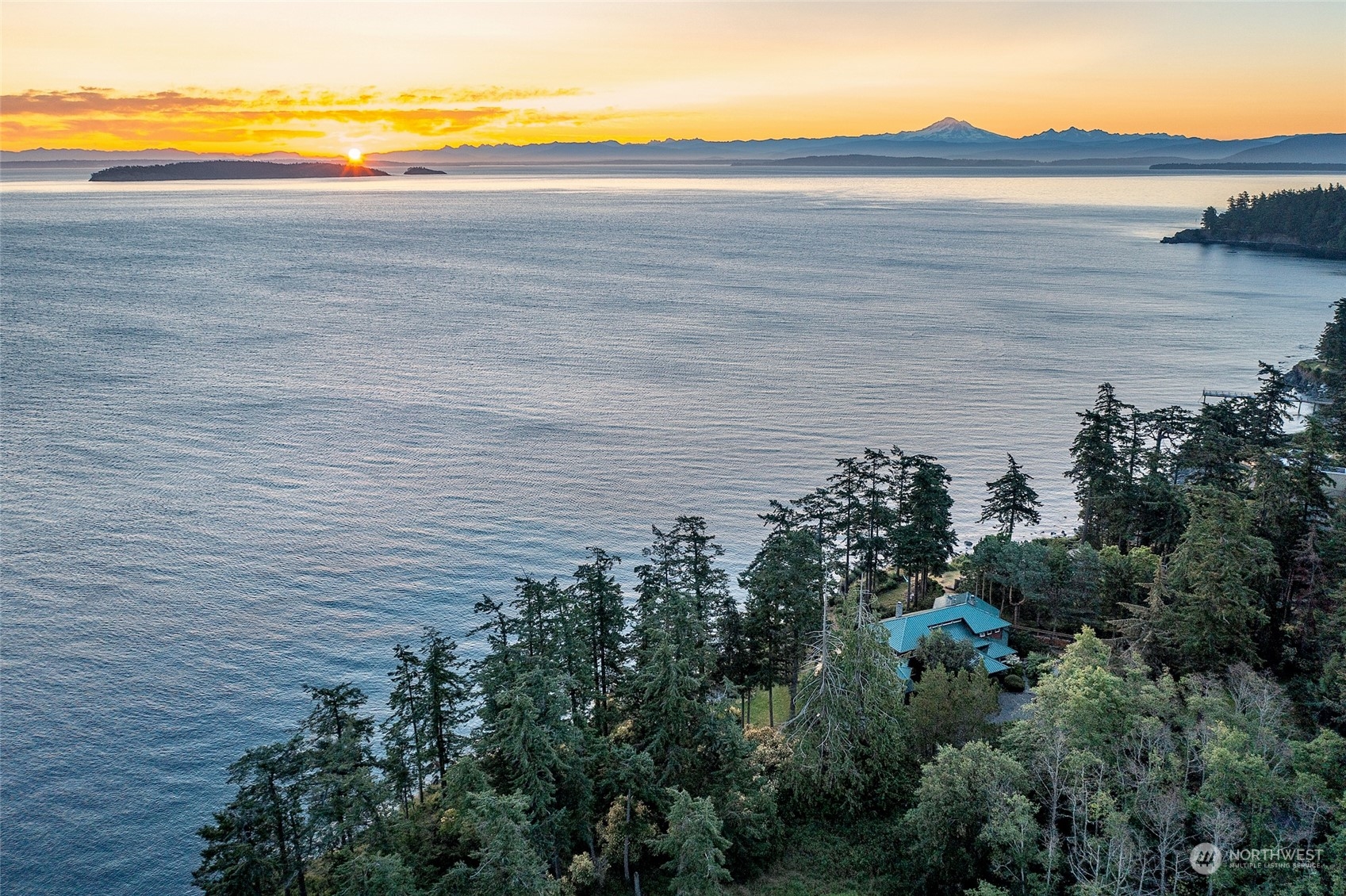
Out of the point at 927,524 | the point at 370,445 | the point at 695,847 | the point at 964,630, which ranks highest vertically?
the point at 370,445

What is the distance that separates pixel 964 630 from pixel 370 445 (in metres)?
55.6

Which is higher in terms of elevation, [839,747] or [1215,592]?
[1215,592]

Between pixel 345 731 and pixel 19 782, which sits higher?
pixel 345 731

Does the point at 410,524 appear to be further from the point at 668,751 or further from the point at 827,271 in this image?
the point at 827,271

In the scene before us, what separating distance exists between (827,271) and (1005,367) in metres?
81.7

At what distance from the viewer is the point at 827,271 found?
7303 inches

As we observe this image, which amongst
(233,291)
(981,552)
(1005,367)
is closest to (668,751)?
(981,552)

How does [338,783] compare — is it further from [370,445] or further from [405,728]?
[370,445]

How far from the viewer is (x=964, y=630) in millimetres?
48500

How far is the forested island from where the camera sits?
27000 millimetres

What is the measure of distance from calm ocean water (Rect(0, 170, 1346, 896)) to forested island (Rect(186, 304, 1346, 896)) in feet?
25.4

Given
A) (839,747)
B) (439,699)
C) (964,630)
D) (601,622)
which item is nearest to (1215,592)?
(964,630)

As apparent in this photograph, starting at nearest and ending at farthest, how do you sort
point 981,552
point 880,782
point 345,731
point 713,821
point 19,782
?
point 713,821 < point 345,731 < point 880,782 < point 19,782 < point 981,552

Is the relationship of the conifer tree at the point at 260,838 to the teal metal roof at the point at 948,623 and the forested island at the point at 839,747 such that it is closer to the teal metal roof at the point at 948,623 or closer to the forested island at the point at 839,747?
the forested island at the point at 839,747
